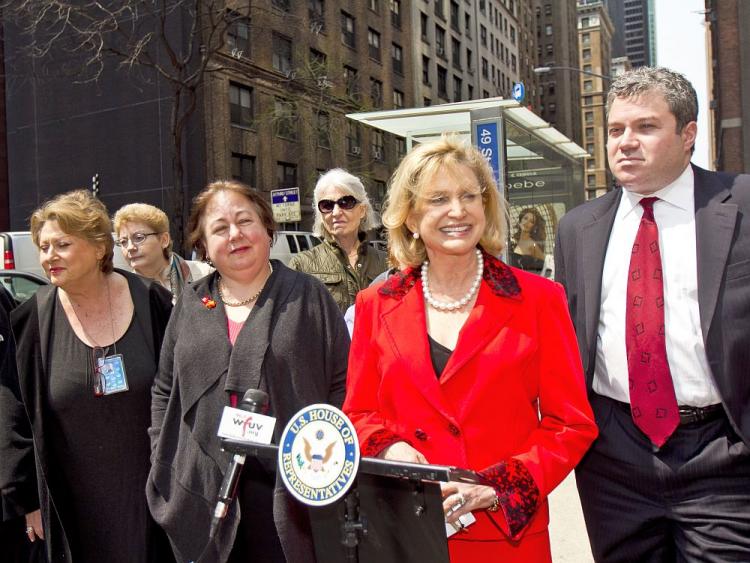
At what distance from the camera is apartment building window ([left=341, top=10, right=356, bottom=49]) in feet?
116

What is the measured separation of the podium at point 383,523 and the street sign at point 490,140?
664 cm

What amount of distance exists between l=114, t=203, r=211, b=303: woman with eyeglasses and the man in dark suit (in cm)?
314

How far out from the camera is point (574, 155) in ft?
43.5

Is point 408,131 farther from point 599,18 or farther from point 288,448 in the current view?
point 599,18

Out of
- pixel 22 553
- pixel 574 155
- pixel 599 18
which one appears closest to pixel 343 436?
pixel 22 553

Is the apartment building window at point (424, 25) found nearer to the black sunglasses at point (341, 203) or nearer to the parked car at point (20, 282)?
the parked car at point (20, 282)

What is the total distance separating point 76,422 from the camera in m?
3.19

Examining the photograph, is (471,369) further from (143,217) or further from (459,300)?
(143,217)

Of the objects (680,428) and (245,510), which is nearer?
(680,428)

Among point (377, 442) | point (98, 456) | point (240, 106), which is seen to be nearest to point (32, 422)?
point (98, 456)

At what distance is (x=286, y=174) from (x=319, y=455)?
96.2 ft

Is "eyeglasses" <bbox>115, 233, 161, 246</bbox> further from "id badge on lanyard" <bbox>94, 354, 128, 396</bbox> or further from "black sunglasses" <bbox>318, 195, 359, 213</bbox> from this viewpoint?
"id badge on lanyard" <bbox>94, 354, 128, 396</bbox>

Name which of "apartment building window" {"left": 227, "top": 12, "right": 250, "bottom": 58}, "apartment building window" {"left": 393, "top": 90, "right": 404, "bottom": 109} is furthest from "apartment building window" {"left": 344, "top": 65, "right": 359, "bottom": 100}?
"apartment building window" {"left": 227, "top": 12, "right": 250, "bottom": 58}

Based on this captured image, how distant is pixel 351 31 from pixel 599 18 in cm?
9098
